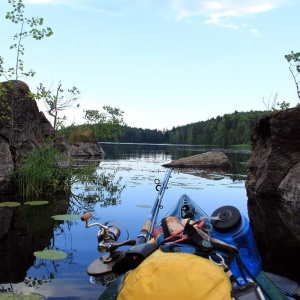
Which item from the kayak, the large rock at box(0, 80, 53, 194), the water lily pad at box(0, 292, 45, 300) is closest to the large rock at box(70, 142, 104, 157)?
the large rock at box(0, 80, 53, 194)

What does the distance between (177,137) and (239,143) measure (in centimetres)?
3803

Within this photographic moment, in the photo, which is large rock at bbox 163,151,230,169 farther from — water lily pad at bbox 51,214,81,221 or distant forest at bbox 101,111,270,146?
distant forest at bbox 101,111,270,146

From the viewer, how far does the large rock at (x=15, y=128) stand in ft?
36.5

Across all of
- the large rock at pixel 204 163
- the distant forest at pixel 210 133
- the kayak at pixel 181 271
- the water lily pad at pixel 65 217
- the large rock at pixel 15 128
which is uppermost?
the distant forest at pixel 210 133

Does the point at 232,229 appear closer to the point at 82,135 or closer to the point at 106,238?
the point at 106,238

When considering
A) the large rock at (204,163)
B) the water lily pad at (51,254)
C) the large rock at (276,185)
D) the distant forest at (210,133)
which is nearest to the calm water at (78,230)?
the water lily pad at (51,254)

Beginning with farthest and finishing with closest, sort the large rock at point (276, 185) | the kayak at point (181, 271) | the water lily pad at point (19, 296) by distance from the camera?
1. the large rock at point (276, 185)
2. the water lily pad at point (19, 296)
3. the kayak at point (181, 271)

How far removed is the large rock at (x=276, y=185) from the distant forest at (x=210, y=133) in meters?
98.0

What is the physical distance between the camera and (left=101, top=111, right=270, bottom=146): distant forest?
130 meters

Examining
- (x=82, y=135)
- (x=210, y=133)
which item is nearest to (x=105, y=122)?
(x=82, y=135)

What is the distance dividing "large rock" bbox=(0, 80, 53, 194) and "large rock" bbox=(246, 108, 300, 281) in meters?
7.48

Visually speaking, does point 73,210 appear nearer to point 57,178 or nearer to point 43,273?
point 57,178

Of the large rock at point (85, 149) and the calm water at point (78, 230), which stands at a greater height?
the large rock at point (85, 149)

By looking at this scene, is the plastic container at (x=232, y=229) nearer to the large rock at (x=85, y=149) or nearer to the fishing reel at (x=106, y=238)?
the fishing reel at (x=106, y=238)
